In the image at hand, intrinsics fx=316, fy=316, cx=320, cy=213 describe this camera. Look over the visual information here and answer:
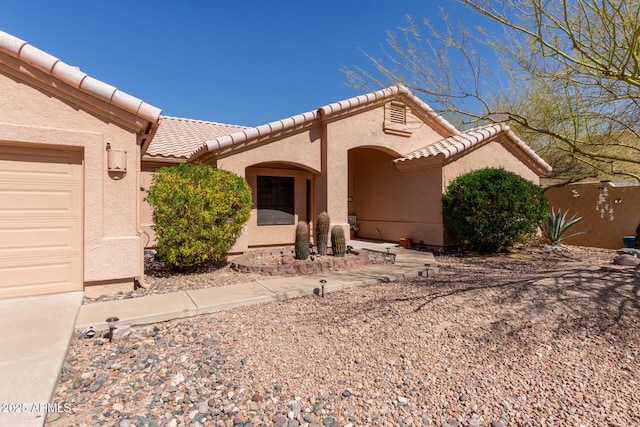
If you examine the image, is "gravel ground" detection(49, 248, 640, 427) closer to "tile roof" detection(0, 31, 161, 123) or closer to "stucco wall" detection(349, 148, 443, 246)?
"tile roof" detection(0, 31, 161, 123)

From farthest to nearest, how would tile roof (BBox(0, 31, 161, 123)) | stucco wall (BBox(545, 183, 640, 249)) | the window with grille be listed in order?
stucco wall (BBox(545, 183, 640, 249)) → the window with grille → tile roof (BBox(0, 31, 161, 123))

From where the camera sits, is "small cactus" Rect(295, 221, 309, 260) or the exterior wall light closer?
the exterior wall light

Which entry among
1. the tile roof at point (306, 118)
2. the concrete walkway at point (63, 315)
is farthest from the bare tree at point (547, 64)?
the concrete walkway at point (63, 315)

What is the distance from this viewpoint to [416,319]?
472 centimetres

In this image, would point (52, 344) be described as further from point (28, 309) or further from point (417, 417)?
point (417, 417)

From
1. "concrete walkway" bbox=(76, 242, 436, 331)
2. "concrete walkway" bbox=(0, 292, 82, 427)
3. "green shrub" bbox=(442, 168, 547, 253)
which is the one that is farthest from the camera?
"green shrub" bbox=(442, 168, 547, 253)

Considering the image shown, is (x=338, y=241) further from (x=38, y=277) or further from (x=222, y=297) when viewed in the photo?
(x=38, y=277)

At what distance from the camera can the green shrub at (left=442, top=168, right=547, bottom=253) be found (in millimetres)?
9797

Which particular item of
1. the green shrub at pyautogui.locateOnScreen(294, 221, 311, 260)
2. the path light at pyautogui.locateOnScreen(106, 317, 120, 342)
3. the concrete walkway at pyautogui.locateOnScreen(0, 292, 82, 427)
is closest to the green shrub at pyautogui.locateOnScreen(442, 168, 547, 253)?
the green shrub at pyautogui.locateOnScreen(294, 221, 311, 260)

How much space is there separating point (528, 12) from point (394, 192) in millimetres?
7878

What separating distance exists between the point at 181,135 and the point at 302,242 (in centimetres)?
935

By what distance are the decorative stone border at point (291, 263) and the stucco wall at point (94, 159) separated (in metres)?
2.63

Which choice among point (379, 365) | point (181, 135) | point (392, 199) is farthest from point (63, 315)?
point (392, 199)

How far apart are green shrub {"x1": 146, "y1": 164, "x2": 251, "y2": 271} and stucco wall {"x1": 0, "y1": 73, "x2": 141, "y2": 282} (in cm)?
88
